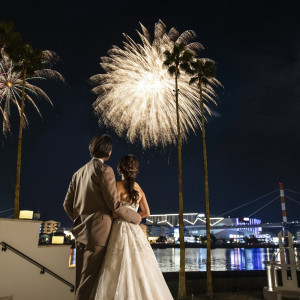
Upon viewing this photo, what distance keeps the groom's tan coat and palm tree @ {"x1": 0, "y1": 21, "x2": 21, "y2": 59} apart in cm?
1381

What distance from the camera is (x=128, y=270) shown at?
2410 millimetres

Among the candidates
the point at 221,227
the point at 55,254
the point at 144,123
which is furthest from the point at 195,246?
the point at 55,254

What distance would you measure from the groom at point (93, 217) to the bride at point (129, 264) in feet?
0.30

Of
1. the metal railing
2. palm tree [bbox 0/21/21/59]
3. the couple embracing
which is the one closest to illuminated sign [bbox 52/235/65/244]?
the metal railing

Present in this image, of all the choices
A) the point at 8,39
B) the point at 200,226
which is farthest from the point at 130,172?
the point at 200,226

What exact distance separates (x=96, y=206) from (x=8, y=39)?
14.2 meters

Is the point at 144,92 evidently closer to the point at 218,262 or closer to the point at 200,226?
the point at 218,262

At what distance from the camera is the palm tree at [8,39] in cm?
1388

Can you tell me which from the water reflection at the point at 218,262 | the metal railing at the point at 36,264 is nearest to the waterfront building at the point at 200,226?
the water reflection at the point at 218,262

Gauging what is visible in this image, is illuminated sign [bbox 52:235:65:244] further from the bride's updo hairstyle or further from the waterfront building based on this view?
the waterfront building

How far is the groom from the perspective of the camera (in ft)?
7.63

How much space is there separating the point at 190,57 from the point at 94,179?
15.9m

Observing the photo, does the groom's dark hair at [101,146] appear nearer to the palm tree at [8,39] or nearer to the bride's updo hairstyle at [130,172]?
the bride's updo hairstyle at [130,172]

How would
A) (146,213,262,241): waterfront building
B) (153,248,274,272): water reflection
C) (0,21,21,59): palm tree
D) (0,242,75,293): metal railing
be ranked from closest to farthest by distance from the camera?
(0,242,75,293): metal railing < (0,21,21,59): palm tree < (153,248,274,272): water reflection < (146,213,262,241): waterfront building
